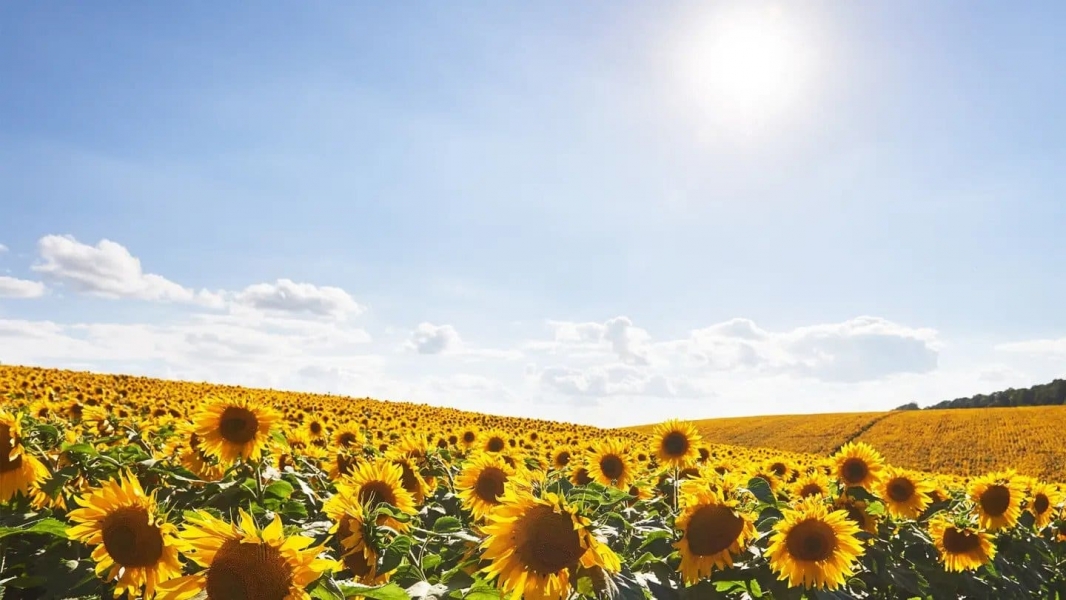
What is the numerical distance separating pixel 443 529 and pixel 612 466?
3629 millimetres

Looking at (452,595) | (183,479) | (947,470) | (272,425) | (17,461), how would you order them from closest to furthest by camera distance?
(452,595)
(17,461)
(183,479)
(272,425)
(947,470)

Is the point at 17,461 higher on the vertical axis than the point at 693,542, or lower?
higher

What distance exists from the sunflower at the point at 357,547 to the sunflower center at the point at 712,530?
6.22ft

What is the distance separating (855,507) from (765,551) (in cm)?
279

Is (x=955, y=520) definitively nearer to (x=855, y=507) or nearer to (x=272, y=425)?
(x=855, y=507)

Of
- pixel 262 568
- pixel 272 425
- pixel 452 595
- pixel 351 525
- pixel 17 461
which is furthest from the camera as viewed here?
pixel 272 425

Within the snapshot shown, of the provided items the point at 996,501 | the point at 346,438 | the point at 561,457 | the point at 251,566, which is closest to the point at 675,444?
the point at 561,457

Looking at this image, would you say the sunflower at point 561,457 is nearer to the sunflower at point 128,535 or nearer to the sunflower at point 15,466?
the sunflower at point 15,466

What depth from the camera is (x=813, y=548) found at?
4211mm

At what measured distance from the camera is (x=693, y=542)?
4.09m

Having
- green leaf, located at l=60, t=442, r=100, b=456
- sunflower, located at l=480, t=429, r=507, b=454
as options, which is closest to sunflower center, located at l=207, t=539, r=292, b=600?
green leaf, located at l=60, t=442, r=100, b=456

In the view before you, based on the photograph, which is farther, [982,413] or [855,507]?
[982,413]

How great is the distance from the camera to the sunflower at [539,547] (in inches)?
111

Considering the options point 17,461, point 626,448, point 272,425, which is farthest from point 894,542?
point 17,461
